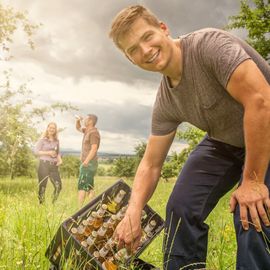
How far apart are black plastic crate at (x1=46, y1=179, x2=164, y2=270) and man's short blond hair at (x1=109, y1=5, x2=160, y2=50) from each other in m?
1.00

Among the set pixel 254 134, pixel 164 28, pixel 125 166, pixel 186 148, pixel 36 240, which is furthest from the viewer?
pixel 125 166

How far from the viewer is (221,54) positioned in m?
2.51

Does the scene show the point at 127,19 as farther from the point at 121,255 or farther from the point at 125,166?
the point at 125,166

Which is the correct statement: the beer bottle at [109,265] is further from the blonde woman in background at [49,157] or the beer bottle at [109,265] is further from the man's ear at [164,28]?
the blonde woman in background at [49,157]

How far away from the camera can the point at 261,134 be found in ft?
7.84

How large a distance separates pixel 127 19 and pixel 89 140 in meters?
5.62

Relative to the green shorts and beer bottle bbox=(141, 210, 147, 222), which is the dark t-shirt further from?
beer bottle bbox=(141, 210, 147, 222)

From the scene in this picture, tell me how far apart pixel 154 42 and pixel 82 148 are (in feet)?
18.6

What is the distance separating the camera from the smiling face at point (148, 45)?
2.77 metres

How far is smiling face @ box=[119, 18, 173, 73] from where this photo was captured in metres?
2.77

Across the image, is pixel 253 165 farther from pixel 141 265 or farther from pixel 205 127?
pixel 141 265

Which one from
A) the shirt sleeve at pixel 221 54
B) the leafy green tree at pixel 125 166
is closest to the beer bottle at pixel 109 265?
the shirt sleeve at pixel 221 54

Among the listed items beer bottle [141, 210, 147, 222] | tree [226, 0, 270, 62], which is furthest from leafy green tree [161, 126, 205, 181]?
beer bottle [141, 210, 147, 222]

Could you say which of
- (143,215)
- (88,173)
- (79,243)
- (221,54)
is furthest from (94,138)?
(221,54)
